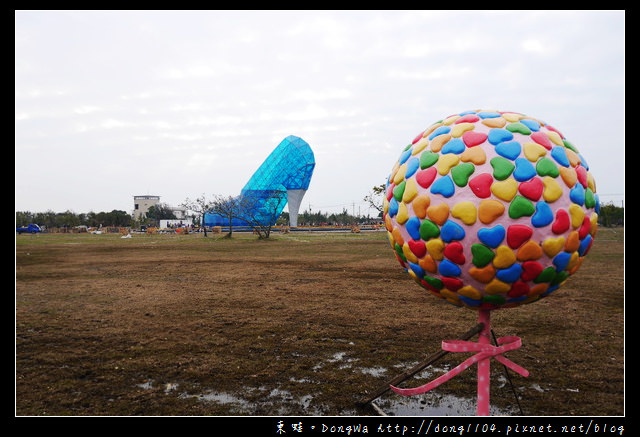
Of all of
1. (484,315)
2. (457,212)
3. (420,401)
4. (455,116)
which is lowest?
(420,401)

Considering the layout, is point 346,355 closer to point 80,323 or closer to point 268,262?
point 80,323

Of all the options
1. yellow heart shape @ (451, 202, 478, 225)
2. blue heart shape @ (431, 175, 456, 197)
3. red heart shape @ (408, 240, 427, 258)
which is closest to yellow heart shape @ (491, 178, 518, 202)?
yellow heart shape @ (451, 202, 478, 225)

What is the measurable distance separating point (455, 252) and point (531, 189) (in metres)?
0.81

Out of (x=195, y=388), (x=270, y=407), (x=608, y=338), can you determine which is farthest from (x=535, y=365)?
(x=195, y=388)

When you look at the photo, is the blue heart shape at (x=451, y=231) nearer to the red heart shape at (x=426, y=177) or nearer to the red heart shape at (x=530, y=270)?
the red heart shape at (x=426, y=177)

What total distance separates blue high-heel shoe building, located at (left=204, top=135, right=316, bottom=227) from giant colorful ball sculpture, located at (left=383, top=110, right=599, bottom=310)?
186 ft

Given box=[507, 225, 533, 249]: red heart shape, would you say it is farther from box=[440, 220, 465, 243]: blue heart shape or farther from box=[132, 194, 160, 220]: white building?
box=[132, 194, 160, 220]: white building

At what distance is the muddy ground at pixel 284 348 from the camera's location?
17.2ft

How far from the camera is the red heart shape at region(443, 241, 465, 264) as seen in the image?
3664 mm

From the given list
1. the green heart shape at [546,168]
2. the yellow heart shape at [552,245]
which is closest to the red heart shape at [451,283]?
the yellow heart shape at [552,245]

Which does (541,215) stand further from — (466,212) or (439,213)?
(439,213)

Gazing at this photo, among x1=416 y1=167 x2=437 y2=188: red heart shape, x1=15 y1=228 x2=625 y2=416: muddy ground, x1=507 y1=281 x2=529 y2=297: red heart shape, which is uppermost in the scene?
x1=416 y1=167 x2=437 y2=188: red heart shape

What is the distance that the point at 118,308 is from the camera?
10273mm

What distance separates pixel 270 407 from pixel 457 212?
130 inches
